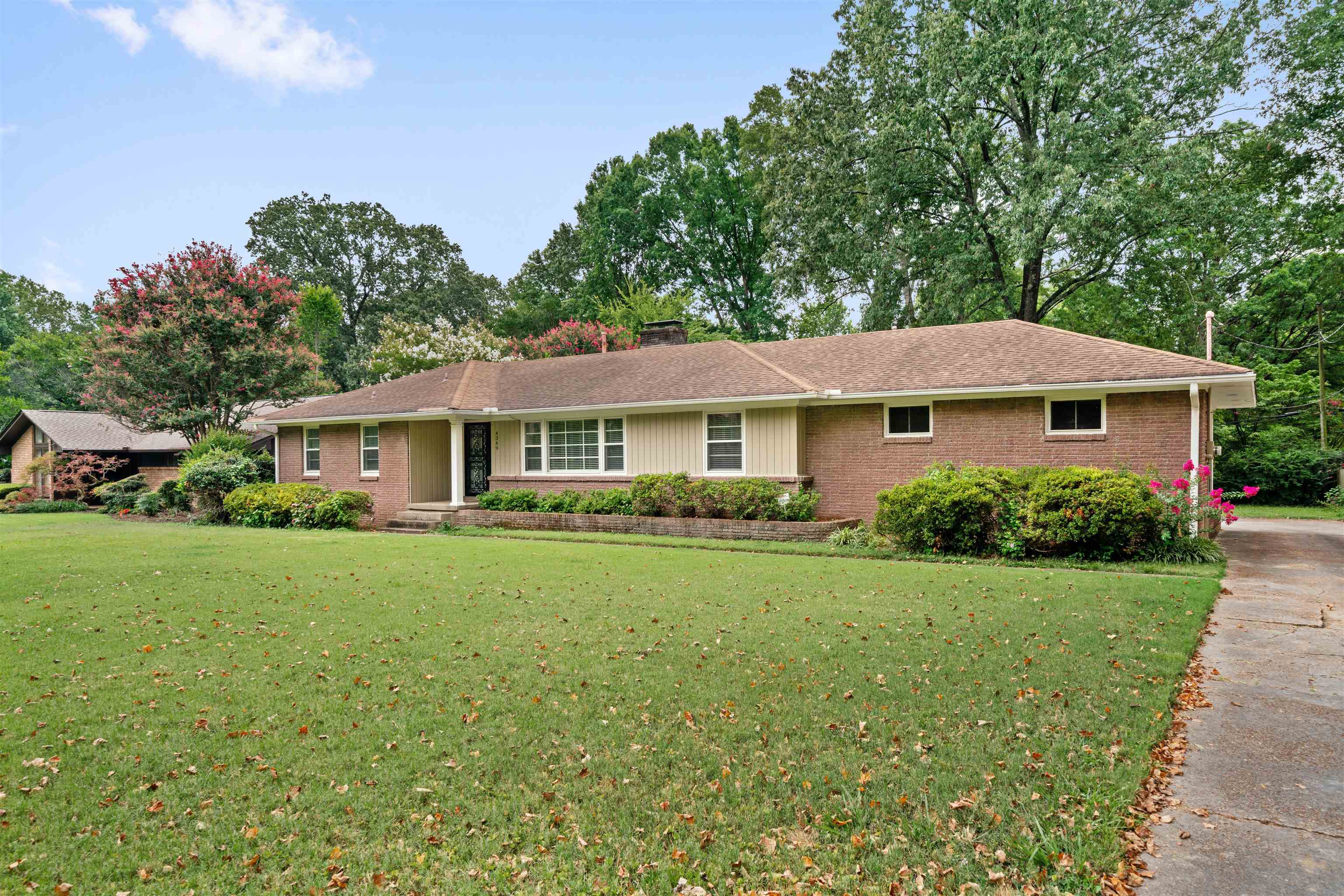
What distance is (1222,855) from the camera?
3062 mm

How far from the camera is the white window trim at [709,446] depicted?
15.8 meters

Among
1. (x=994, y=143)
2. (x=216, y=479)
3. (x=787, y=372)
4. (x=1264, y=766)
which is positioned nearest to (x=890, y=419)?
(x=787, y=372)

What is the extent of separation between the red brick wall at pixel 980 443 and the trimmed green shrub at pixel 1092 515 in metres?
2.11

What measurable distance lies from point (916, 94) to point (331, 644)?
22.1 meters

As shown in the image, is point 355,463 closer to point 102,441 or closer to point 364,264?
point 102,441

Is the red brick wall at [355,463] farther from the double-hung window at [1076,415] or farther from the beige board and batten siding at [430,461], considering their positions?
the double-hung window at [1076,415]

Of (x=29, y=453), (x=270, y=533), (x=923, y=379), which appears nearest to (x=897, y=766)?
(x=923, y=379)

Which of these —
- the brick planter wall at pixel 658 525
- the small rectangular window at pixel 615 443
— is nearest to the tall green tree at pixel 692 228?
the small rectangular window at pixel 615 443

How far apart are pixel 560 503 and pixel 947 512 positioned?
28.6ft

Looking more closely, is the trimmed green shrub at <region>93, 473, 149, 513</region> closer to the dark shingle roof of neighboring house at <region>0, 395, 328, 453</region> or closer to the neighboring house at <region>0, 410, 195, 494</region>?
the neighboring house at <region>0, 410, 195, 494</region>

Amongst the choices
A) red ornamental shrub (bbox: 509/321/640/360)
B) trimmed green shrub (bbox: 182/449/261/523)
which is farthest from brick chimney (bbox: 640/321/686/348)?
trimmed green shrub (bbox: 182/449/261/523)

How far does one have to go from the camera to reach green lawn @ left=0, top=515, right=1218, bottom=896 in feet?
10.1

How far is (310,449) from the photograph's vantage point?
21.0m

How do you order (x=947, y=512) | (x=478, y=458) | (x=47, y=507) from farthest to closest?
(x=47, y=507)
(x=478, y=458)
(x=947, y=512)
